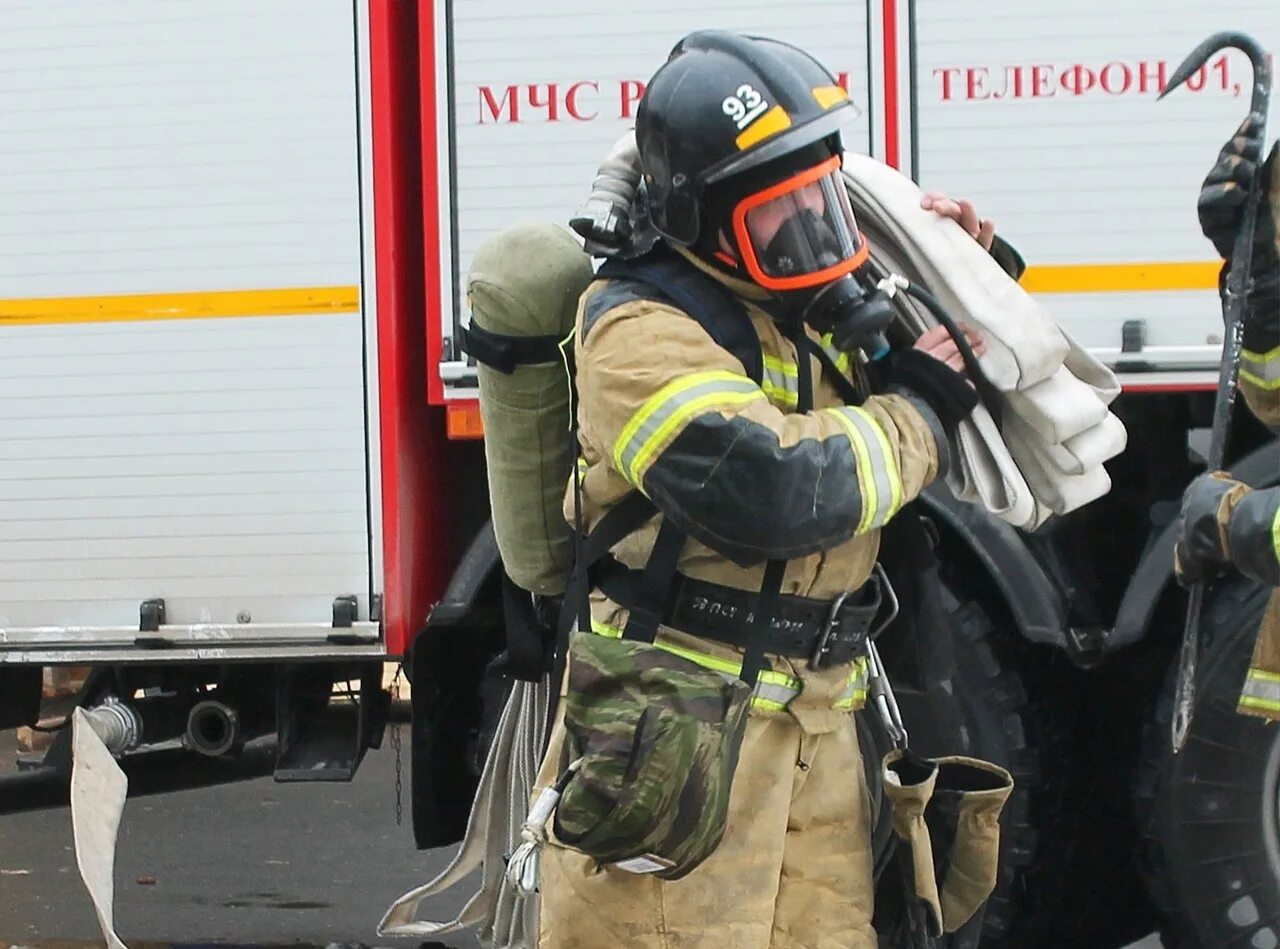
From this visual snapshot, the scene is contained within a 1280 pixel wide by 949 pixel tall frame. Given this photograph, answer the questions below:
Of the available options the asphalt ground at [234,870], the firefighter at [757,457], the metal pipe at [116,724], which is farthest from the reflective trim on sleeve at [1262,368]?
the metal pipe at [116,724]

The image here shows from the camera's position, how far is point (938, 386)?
236cm

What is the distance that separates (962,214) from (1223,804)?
1528 mm

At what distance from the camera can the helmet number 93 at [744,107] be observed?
2.27 meters

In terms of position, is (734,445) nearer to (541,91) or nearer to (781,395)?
(781,395)

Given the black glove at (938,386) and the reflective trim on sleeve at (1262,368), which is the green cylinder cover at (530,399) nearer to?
the black glove at (938,386)

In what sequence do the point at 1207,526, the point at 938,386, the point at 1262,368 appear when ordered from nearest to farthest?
the point at 938,386, the point at 1207,526, the point at 1262,368

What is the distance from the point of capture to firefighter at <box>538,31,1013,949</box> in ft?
7.34

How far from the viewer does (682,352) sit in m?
2.28

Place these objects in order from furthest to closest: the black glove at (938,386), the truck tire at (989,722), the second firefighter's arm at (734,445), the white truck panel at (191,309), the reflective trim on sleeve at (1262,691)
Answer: the white truck panel at (191,309) → the truck tire at (989,722) → the reflective trim on sleeve at (1262,691) → the black glove at (938,386) → the second firefighter's arm at (734,445)

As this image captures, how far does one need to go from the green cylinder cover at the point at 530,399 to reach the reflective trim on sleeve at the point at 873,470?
55 cm

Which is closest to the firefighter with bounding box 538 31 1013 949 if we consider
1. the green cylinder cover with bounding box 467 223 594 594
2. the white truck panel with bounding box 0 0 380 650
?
the green cylinder cover with bounding box 467 223 594 594

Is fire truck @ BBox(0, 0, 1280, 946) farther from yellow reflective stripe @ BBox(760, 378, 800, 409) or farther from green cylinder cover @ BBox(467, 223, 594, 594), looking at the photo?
yellow reflective stripe @ BBox(760, 378, 800, 409)

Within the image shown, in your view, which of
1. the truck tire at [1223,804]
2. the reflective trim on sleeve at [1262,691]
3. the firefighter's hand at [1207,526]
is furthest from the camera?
the truck tire at [1223,804]

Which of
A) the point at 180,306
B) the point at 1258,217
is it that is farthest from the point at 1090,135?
the point at 180,306
